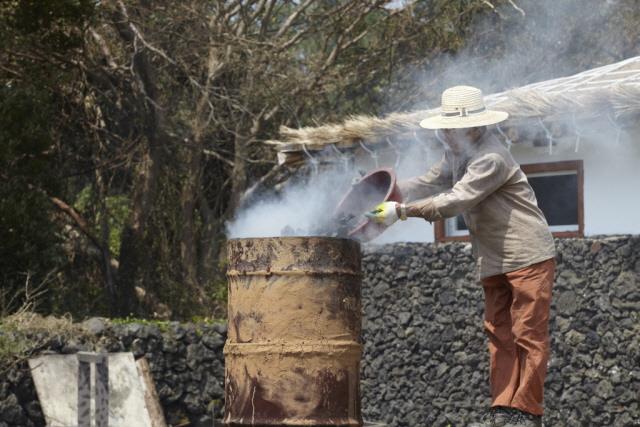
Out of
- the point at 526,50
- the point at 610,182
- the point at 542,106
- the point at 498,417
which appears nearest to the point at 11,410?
the point at 498,417

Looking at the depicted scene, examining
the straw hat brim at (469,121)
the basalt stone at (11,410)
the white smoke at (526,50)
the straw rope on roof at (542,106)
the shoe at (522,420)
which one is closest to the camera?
the shoe at (522,420)

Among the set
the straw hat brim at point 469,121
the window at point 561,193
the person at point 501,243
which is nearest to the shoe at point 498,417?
the person at point 501,243

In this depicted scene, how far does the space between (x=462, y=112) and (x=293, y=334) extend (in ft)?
5.15

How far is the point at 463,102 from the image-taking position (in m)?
5.84

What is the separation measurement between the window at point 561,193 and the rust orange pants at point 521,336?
3.97 meters

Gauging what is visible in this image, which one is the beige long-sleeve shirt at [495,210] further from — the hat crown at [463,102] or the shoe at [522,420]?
the shoe at [522,420]

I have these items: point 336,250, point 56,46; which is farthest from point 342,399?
point 56,46

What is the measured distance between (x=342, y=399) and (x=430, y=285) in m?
4.71

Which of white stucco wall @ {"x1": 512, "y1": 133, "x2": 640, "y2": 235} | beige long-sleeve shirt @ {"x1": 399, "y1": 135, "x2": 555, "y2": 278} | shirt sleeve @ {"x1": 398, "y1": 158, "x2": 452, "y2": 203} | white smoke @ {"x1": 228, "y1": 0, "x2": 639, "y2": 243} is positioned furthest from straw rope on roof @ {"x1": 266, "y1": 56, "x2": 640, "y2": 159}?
white smoke @ {"x1": 228, "y1": 0, "x2": 639, "y2": 243}

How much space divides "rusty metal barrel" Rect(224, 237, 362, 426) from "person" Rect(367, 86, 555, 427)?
1.44 feet

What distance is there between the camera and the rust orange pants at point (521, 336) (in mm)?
5391

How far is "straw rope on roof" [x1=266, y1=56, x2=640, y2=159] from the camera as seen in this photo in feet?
28.5

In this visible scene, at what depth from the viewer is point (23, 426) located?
351 inches

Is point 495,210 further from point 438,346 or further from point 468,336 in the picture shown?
point 438,346
